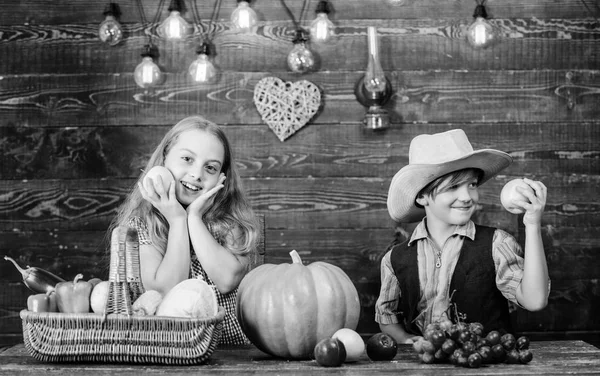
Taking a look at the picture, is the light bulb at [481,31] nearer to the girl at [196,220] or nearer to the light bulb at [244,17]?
the light bulb at [244,17]

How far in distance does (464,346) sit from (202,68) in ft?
7.34

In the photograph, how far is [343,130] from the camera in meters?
3.79

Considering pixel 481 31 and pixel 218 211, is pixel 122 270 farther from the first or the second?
pixel 481 31

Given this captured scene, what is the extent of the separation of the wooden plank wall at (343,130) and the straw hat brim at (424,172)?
1013 mm

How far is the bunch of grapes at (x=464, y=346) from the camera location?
5.73 feet

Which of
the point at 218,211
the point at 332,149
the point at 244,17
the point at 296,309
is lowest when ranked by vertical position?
the point at 296,309

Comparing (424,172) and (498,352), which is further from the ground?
(424,172)

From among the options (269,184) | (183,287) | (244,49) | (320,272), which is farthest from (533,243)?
(244,49)

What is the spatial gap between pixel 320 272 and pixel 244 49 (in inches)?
81.1

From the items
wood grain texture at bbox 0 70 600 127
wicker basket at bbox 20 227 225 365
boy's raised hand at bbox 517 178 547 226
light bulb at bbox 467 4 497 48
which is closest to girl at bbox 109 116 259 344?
wicker basket at bbox 20 227 225 365

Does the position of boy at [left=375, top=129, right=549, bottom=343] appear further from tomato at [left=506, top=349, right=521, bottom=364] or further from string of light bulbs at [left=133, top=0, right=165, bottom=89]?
string of light bulbs at [left=133, top=0, right=165, bottom=89]

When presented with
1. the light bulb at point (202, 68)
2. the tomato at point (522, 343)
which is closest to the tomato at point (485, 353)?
the tomato at point (522, 343)

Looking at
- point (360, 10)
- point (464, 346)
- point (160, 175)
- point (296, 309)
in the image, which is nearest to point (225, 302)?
point (160, 175)

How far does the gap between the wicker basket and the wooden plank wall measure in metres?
2.01
